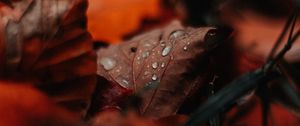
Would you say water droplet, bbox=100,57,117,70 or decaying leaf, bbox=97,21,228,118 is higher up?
decaying leaf, bbox=97,21,228,118

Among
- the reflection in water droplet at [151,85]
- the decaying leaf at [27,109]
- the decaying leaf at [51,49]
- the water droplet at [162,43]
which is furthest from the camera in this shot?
the water droplet at [162,43]

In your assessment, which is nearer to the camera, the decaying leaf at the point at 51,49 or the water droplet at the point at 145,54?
the decaying leaf at the point at 51,49

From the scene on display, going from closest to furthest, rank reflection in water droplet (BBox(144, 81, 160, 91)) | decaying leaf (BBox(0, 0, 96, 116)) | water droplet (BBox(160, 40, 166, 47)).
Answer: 1. decaying leaf (BBox(0, 0, 96, 116))
2. reflection in water droplet (BBox(144, 81, 160, 91))
3. water droplet (BBox(160, 40, 166, 47))

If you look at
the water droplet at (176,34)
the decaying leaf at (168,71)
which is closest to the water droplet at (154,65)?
the decaying leaf at (168,71)

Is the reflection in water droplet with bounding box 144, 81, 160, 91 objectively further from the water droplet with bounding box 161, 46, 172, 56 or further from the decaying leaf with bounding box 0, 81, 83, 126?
the decaying leaf with bounding box 0, 81, 83, 126

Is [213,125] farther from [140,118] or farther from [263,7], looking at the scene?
[263,7]

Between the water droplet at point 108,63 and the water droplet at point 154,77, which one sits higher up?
the water droplet at point 154,77

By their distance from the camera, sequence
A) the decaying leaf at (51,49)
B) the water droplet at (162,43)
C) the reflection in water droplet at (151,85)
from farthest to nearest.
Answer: the water droplet at (162,43) → the reflection in water droplet at (151,85) → the decaying leaf at (51,49)

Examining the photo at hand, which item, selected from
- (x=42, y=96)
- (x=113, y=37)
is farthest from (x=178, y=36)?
(x=113, y=37)

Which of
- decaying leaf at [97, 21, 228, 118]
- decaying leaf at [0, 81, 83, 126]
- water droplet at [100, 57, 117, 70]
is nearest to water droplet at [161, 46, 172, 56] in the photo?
decaying leaf at [97, 21, 228, 118]

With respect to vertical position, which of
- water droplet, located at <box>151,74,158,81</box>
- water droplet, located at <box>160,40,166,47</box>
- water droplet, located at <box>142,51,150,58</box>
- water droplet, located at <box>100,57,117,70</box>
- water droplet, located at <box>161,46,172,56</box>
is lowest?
water droplet, located at <box>100,57,117,70</box>

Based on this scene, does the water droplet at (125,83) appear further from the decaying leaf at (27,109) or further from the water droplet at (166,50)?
the decaying leaf at (27,109)
